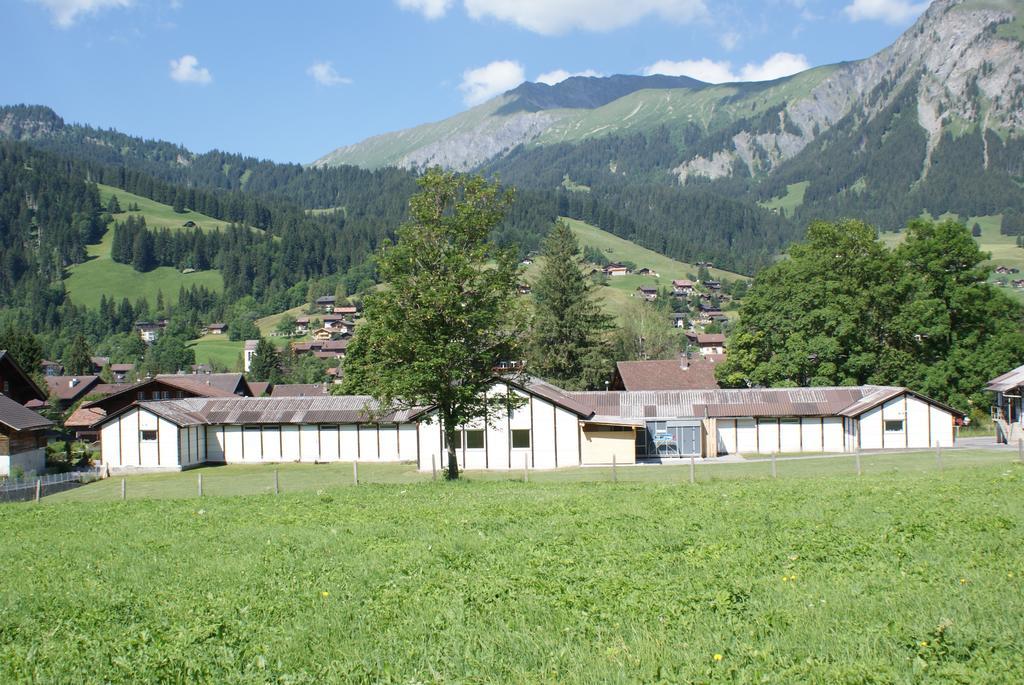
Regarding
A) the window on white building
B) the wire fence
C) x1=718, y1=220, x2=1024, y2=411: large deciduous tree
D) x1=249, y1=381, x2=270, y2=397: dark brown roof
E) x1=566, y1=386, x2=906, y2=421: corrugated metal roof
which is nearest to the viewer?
the wire fence

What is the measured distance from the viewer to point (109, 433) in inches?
1865

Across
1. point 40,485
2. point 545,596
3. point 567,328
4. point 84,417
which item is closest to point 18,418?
point 40,485

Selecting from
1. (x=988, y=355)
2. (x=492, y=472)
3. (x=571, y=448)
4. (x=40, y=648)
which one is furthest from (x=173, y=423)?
(x=988, y=355)

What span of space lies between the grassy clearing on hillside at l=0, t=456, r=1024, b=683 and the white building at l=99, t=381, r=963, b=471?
25.1m

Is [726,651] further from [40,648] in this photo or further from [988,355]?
[988,355]

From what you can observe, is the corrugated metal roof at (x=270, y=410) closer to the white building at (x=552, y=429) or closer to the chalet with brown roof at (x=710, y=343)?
the white building at (x=552, y=429)

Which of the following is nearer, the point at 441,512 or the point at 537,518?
the point at 537,518

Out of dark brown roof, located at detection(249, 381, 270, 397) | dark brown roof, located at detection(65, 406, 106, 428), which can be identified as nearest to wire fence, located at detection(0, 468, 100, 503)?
dark brown roof, located at detection(65, 406, 106, 428)

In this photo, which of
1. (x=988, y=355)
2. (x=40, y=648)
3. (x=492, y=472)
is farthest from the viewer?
(x=988, y=355)

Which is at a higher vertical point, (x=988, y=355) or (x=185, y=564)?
(x=988, y=355)

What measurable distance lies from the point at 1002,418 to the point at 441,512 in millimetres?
40247

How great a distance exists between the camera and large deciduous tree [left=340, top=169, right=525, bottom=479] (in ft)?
90.1

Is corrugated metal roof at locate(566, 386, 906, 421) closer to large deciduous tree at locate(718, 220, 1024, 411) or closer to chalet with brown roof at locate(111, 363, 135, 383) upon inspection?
large deciduous tree at locate(718, 220, 1024, 411)

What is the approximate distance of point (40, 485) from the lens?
113 ft
